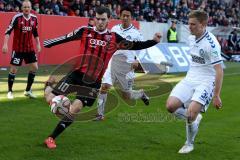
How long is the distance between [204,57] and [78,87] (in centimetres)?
185

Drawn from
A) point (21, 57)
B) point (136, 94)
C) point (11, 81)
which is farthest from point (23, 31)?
point (136, 94)

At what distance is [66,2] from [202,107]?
58.4 feet

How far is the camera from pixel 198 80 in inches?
278

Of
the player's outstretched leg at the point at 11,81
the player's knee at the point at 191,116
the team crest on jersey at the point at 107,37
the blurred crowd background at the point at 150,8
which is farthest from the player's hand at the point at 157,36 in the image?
the blurred crowd background at the point at 150,8

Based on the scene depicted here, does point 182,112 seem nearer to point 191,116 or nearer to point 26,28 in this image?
point 191,116

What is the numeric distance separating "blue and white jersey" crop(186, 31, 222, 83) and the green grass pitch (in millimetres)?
1069

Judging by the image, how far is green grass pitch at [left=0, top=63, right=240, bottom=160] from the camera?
6770mm

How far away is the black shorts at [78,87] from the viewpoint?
7.19 meters

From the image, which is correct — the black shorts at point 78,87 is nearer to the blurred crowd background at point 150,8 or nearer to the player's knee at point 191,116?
the player's knee at point 191,116

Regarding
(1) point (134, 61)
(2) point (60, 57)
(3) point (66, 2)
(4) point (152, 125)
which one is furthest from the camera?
(3) point (66, 2)

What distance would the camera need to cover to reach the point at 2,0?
2017 cm

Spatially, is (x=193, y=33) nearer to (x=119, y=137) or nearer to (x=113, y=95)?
(x=119, y=137)

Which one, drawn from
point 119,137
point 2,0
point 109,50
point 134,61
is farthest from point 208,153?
point 2,0

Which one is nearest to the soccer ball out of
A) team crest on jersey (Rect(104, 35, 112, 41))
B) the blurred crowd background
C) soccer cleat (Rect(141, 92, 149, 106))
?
team crest on jersey (Rect(104, 35, 112, 41))
